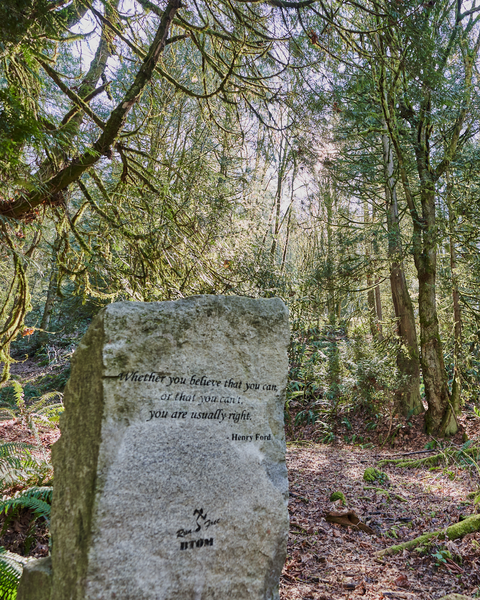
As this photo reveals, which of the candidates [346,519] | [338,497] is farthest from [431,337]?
[346,519]

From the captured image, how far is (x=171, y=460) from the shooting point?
88.6 inches

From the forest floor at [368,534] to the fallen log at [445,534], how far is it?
0.21 ft

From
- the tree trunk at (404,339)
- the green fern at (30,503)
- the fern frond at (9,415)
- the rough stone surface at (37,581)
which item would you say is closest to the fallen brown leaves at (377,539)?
the rough stone surface at (37,581)

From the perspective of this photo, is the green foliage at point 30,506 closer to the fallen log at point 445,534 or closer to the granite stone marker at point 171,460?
the granite stone marker at point 171,460

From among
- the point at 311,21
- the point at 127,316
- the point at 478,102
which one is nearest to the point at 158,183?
the point at 311,21

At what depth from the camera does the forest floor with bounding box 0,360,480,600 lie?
3.05 metres

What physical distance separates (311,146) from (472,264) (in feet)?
14.0

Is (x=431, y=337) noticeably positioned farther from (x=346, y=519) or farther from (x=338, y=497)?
(x=346, y=519)

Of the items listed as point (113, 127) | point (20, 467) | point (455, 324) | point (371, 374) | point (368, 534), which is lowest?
point (368, 534)

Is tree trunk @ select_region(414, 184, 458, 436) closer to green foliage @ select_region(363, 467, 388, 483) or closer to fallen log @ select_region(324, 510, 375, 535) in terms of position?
green foliage @ select_region(363, 467, 388, 483)

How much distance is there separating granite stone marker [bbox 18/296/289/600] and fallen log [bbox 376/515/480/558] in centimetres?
172

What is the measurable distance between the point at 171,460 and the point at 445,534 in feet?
9.59
